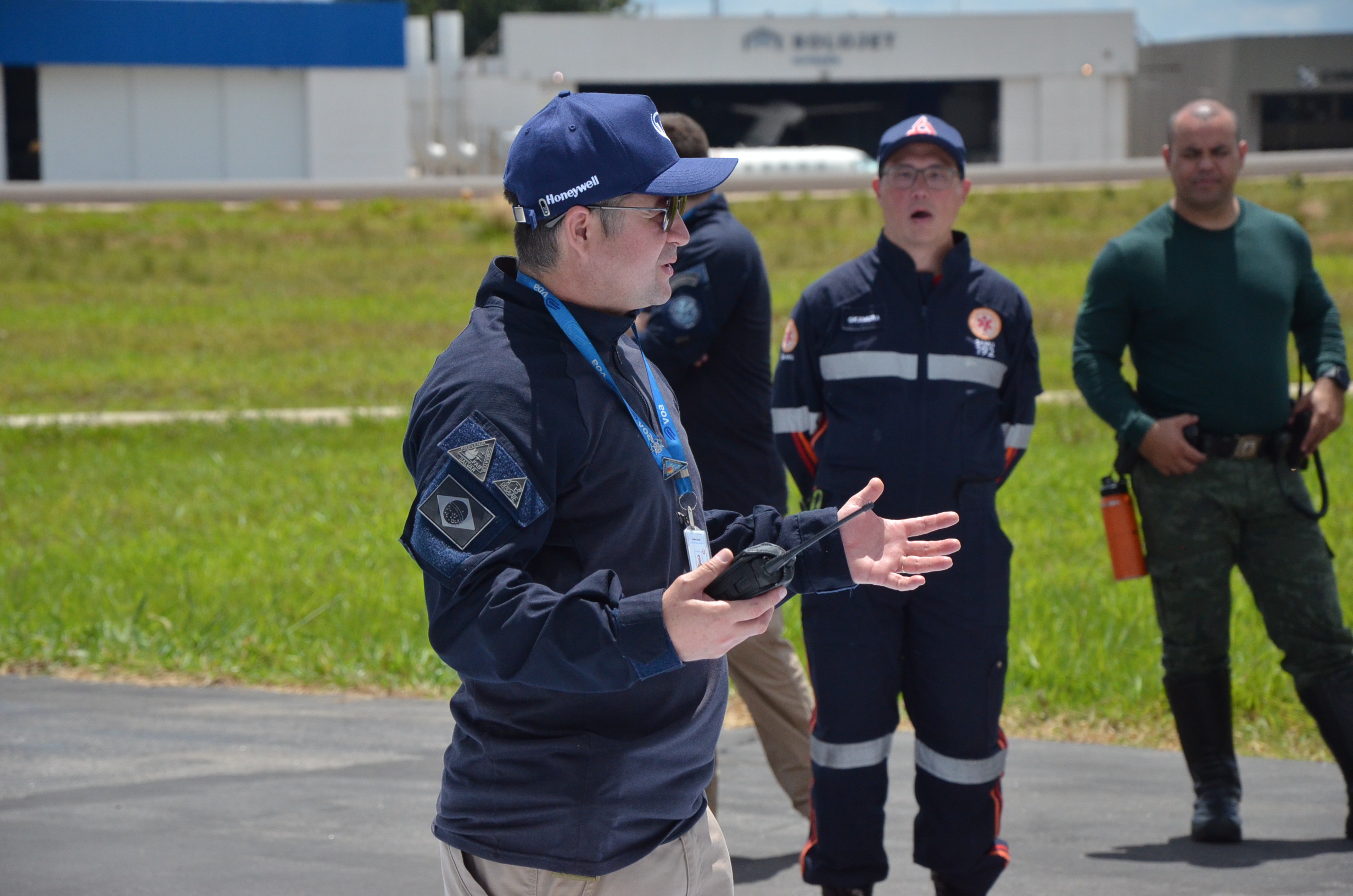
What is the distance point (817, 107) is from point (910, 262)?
77192mm

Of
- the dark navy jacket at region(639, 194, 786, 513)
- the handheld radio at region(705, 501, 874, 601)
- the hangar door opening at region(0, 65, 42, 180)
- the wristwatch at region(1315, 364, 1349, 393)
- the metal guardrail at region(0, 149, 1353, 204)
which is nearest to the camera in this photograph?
the handheld radio at region(705, 501, 874, 601)

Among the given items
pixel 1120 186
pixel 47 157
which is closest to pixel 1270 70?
pixel 1120 186

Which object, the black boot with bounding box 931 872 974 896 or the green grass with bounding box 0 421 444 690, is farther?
the green grass with bounding box 0 421 444 690

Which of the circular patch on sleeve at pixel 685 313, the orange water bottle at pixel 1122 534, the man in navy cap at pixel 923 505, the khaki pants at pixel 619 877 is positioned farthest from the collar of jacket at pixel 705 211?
the khaki pants at pixel 619 877

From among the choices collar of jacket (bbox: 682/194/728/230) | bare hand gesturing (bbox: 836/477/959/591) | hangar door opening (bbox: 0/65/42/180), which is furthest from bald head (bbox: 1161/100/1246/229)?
hangar door opening (bbox: 0/65/42/180)

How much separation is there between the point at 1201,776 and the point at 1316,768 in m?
0.95

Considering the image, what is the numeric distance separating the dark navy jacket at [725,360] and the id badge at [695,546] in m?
2.25

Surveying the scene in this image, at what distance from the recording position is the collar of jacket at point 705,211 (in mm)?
4902

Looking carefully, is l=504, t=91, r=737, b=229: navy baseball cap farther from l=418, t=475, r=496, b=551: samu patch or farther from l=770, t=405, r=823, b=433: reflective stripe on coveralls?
l=770, t=405, r=823, b=433: reflective stripe on coveralls

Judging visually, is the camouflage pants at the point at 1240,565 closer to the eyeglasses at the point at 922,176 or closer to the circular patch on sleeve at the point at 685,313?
the eyeglasses at the point at 922,176

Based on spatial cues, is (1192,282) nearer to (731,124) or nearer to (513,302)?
(513,302)

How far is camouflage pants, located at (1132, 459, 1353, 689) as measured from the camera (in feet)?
16.3

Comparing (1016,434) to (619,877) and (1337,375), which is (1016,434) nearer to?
(1337,375)

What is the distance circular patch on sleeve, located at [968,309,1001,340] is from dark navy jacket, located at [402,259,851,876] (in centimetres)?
187
